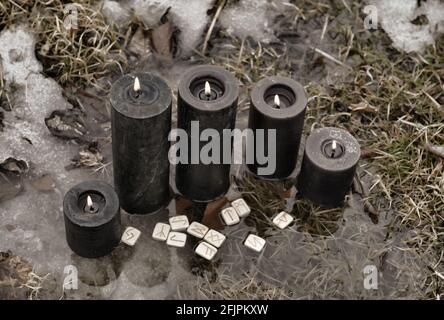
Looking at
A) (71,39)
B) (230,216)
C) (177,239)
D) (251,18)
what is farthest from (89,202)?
(251,18)

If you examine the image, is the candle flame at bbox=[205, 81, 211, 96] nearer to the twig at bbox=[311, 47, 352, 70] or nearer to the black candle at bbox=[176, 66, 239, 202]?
the black candle at bbox=[176, 66, 239, 202]

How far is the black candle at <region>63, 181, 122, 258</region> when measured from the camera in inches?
139

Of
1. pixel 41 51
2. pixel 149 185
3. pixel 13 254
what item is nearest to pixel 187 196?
pixel 149 185

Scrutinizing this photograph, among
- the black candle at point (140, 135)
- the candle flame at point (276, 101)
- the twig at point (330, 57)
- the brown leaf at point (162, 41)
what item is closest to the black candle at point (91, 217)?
the black candle at point (140, 135)

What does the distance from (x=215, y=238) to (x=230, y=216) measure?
15cm

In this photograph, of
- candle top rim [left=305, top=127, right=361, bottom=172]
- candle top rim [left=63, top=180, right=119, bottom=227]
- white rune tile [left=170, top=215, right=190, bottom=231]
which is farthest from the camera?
white rune tile [left=170, top=215, right=190, bottom=231]

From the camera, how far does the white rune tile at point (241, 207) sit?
3930 millimetres

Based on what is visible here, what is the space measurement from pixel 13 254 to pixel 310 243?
4.71 feet

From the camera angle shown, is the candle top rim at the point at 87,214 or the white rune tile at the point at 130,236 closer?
the candle top rim at the point at 87,214

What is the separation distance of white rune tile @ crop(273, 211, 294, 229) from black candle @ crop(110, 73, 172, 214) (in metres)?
0.59

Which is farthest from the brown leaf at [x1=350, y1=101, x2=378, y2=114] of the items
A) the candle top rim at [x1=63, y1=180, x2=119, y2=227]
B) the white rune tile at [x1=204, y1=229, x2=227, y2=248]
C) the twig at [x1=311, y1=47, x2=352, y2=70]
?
the candle top rim at [x1=63, y1=180, x2=119, y2=227]

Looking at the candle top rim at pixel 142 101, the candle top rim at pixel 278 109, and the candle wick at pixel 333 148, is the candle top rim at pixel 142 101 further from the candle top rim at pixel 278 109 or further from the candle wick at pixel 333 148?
the candle wick at pixel 333 148

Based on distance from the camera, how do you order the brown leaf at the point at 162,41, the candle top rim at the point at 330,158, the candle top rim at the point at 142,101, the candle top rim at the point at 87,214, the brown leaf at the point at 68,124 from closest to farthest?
1. the candle top rim at the point at 142,101
2. the candle top rim at the point at 87,214
3. the candle top rim at the point at 330,158
4. the brown leaf at the point at 68,124
5. the brown leaf at the point at 162,41

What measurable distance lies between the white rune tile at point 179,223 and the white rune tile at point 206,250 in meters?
0.13
